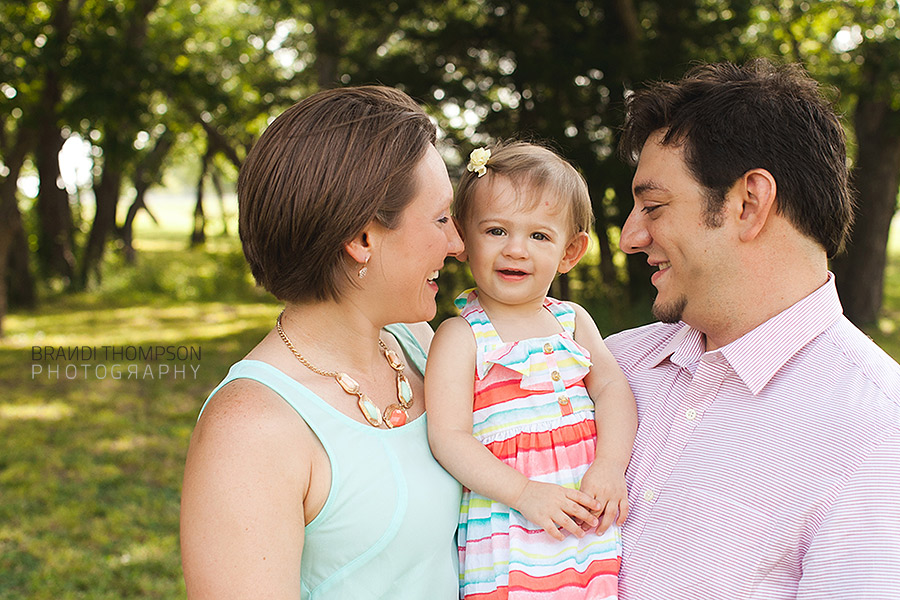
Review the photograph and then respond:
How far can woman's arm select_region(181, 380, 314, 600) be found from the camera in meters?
1.70

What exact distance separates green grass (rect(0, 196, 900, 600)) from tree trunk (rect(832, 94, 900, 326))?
21.7 inches

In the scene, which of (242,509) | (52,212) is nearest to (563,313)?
(242,509)

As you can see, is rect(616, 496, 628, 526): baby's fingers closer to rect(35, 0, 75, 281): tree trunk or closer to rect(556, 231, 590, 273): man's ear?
rect(556, 231, 590, 273): man's ear

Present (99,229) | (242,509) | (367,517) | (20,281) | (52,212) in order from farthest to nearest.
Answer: (99,229) < (52,212) < (20,281) < (367,517) < (242,509)

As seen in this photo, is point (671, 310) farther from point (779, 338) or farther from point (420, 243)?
point (420, 243)

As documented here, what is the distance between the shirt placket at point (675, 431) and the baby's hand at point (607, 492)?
0.17ft

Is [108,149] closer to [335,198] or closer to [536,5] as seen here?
[536,5]

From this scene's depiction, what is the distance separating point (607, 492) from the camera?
2.08 m

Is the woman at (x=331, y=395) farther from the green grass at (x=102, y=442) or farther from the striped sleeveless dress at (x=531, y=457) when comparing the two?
the green grass at (x=102, y=442)

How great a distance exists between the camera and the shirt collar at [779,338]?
210cm

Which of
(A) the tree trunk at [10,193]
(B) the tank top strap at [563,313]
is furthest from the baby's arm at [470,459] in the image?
(A) the tree trunk at [10,193]

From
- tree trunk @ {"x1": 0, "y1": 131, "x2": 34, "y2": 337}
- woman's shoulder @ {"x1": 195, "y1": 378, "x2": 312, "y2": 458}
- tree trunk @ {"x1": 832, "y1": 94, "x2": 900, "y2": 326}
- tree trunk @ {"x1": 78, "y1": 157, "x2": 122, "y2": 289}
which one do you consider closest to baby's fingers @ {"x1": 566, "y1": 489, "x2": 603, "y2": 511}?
woman's shoulder @ {"x1": 195, "y1": 378, "x2": 312, "y2": 458}

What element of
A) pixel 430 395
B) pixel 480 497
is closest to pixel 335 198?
pixel 430 395

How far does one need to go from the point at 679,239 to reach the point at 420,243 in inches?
30.4
